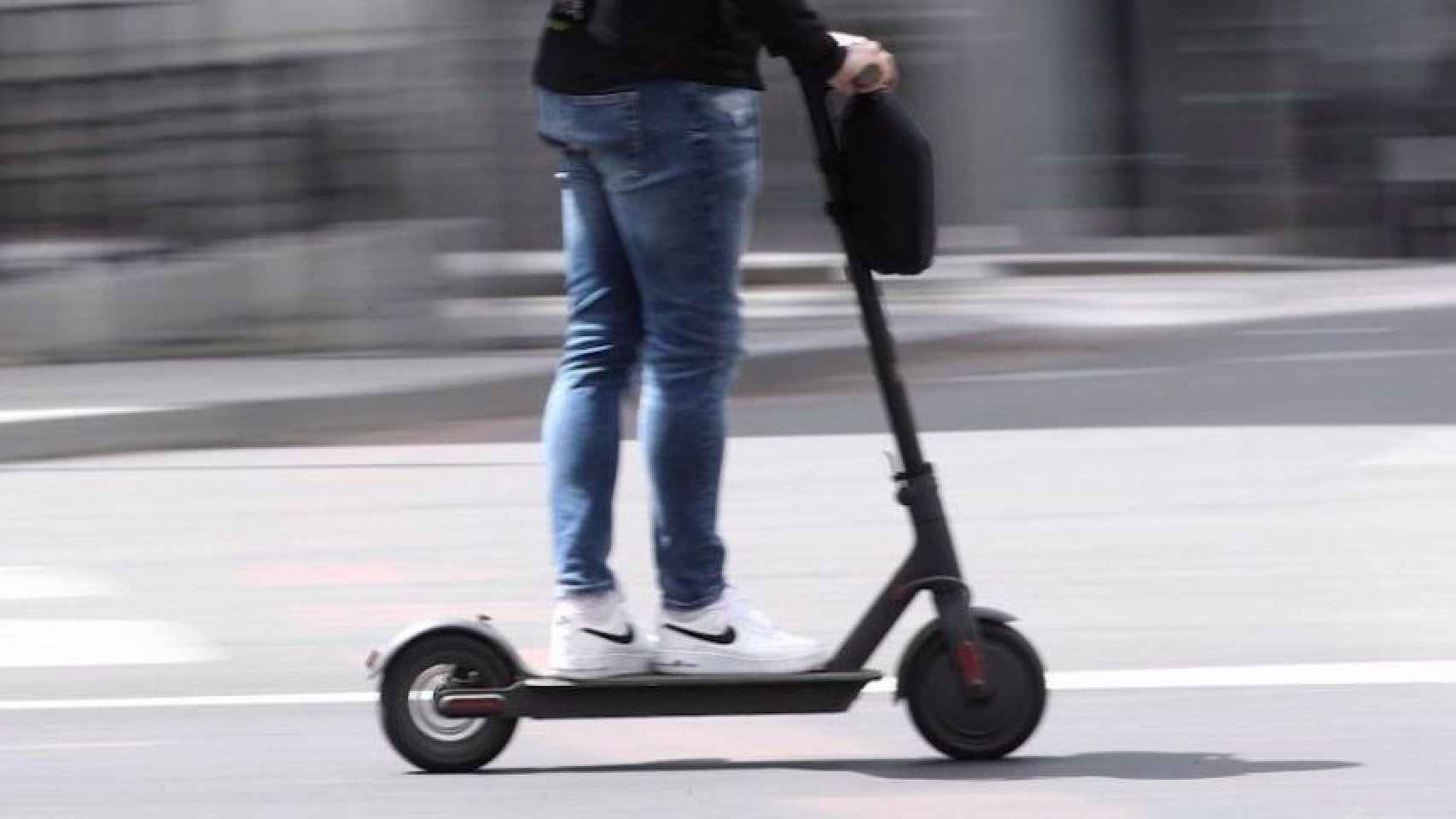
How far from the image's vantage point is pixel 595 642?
15.4ft

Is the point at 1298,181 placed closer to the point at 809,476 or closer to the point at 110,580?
the point at 809,476

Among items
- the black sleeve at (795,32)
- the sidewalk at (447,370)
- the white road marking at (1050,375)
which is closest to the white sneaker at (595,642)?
the black sleeve at (795,32)

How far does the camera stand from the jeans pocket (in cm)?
454

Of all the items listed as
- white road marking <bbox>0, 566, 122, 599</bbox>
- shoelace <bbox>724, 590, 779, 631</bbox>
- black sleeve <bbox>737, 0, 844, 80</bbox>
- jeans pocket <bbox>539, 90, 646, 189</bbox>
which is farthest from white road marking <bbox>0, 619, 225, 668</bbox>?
black sleeve <bbox>737, 0, 844, 80</bbox>

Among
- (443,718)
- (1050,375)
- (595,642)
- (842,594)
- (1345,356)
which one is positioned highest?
(595,642)

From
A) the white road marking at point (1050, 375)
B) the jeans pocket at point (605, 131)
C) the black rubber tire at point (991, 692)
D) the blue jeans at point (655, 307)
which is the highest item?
the jeans pocket at point (605, 131)

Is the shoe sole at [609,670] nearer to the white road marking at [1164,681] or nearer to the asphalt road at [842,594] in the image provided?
the asphalt road at [842,594]

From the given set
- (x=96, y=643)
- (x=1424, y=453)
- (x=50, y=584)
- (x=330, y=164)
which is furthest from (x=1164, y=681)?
(x=330, y=164)

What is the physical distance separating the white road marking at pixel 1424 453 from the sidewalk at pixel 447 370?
249cm

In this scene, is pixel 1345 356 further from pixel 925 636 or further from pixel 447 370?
pixel 925 636

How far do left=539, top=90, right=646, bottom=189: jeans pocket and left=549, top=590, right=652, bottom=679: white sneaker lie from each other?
0.65m

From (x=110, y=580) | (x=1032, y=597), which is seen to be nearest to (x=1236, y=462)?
(x=1032, y=597)

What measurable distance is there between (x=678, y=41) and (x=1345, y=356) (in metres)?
7.35

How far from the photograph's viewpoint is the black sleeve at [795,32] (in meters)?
4.44
